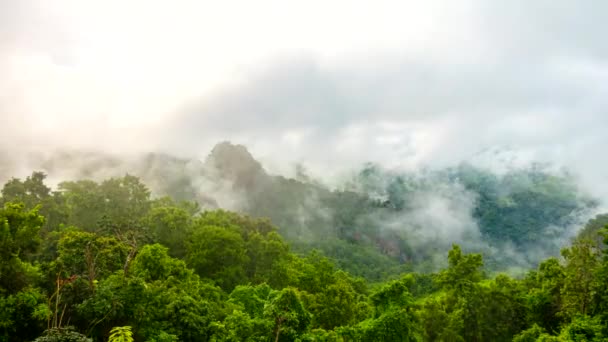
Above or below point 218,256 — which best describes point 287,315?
below

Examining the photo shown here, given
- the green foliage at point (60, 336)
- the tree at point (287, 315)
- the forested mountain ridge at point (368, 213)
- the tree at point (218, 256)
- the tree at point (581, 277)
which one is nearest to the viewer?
the green foliage at point (60, 336)

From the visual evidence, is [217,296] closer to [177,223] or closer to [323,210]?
[177,223]

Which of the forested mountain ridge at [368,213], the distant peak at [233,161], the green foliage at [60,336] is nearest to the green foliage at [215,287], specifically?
the green foliage at [60,336]

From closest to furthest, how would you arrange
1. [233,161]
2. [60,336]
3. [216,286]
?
1. [60,336]
2. [216,286]
3. [233,161]

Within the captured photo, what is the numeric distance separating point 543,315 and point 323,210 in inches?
5119

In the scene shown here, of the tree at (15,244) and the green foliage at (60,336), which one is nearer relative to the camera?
the green foliage at (60,336)

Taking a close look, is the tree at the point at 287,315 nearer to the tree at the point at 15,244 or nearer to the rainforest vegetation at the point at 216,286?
the rainforest vegetation at the point at 216,286

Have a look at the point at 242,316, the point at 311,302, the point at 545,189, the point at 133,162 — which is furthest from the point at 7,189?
the point at 545,189

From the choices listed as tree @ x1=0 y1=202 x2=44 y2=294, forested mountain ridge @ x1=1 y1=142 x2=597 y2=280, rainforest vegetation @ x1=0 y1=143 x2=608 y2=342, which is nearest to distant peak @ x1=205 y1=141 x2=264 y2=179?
forested mountain ridge @ x1=1 y1=142 x2=597 y2=280

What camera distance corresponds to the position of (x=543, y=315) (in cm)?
3641

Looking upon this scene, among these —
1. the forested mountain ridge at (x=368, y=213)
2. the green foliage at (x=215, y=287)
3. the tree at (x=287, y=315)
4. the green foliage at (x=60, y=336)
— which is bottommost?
the green foliage at (x=60, y=336)

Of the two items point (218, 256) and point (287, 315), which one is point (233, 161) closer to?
point (218, 256)

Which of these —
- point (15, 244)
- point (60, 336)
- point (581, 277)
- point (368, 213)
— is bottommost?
point (60, 336)

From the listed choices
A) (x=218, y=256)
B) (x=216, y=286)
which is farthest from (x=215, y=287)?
(x=218, y=256)
